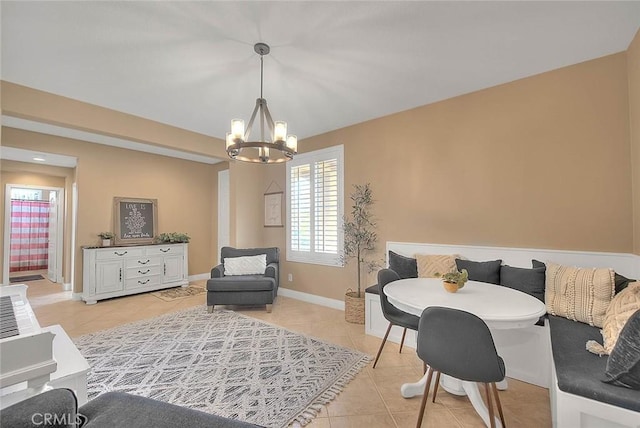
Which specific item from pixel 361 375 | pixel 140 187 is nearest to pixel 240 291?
pixel 361 375

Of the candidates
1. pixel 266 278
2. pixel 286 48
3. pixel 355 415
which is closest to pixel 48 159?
pixel 266 278

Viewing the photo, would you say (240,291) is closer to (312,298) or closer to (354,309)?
(312,298)

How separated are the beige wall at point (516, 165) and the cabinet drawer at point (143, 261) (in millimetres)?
4091

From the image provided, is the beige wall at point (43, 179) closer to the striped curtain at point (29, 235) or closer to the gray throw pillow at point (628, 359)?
the striped curtain at point (29, 235)

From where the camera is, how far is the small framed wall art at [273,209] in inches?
192

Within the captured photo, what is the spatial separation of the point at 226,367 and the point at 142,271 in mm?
3492

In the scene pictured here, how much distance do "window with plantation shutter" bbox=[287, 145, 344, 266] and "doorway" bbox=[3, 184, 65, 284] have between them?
17.1 ft

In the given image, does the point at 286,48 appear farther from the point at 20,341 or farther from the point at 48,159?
the point at 48,159

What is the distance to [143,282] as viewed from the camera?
486 cm

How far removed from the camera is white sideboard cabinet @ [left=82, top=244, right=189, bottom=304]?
4316mm

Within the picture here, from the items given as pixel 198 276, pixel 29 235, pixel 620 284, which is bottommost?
pixel 198 276

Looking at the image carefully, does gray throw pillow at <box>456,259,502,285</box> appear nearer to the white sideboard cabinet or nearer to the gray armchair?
the gray armchair

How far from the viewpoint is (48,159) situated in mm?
4824

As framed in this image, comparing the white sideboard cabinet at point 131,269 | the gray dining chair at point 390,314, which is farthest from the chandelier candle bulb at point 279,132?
Result: the white sideboard cabinet at point 131,269
